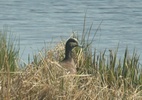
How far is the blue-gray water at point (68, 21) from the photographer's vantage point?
19148 millimetres

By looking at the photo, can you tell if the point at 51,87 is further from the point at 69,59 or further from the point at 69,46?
the point at 69,46

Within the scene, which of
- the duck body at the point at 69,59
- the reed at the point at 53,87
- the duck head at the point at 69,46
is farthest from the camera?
the duck head at the point at 69,46

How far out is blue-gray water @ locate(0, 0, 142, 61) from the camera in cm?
1915

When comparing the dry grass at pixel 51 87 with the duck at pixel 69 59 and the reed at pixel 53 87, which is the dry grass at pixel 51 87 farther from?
the duck at pixel 69 59

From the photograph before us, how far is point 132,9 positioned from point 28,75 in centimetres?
2543

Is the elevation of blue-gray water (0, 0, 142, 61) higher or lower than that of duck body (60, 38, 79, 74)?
lower

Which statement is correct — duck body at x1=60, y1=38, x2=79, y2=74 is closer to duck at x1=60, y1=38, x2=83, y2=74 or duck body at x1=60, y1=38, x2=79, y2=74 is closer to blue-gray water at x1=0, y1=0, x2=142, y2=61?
duck at x1=60, y1=38, x2=83, y2=74

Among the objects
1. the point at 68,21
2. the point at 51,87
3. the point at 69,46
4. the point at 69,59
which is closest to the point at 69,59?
the point at 69,59

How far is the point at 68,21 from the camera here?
26156 mm

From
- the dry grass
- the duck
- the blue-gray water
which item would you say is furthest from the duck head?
the blue-gray water

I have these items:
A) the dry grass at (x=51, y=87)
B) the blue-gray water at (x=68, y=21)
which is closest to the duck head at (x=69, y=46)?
the dry grass at (x=51, y=87)

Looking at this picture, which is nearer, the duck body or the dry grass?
the dry grass

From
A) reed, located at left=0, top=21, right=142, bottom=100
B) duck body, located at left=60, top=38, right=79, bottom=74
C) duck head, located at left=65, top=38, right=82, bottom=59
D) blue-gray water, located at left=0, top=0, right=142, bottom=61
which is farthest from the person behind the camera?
blue-gray water, located at left=0, top=0, right=142, bottom=61

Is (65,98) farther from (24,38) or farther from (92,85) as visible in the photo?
(24,38)
